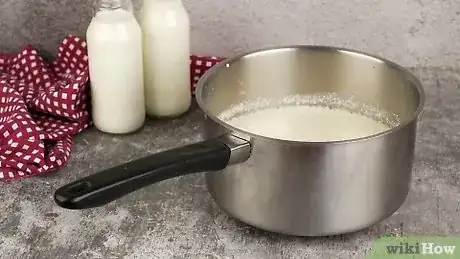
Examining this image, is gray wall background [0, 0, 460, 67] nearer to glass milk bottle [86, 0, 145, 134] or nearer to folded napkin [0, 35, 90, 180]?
folded napkin [0, 35, 90, 180]

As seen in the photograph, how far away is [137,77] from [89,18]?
0.19 metres

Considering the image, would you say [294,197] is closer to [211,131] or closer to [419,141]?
[211,131]

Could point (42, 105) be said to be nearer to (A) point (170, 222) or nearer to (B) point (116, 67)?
(B) point (116, 67)

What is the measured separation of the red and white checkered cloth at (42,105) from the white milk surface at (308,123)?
0.20 meters

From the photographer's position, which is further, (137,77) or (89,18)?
(89,18)

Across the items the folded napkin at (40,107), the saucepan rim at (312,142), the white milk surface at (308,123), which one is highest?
the saucepan rim at (312,142)

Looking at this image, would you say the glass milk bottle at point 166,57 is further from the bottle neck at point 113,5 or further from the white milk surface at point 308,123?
the white milk surface at point 308,123

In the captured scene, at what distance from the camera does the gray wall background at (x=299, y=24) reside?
1046mm

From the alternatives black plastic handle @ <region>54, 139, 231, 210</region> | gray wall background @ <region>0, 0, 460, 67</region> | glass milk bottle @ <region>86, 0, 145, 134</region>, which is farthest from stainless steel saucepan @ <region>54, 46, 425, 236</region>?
gray wall background @ <region>0, 0, 460, 67</region>

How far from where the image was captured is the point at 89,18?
1.08 metres

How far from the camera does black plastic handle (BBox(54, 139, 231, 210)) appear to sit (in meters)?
0.61

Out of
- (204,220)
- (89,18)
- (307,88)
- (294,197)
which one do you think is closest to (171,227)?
(204,220)

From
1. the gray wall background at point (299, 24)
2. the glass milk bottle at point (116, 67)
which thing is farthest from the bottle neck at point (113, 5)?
the gray wall background at point (299, 24)

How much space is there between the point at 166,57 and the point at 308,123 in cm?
22
